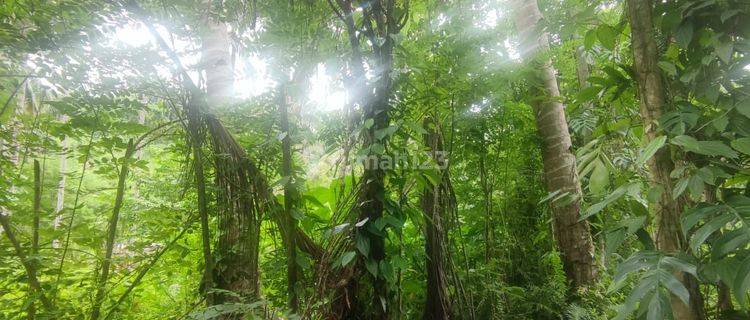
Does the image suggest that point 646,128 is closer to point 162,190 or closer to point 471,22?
point 471,22

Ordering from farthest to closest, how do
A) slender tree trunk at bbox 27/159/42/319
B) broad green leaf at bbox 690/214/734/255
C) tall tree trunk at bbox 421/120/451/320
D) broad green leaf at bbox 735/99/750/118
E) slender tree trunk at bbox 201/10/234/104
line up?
slender tree trunk at bbox 201/10/234/104 → tall tree trunk at bbox 421/120/451/320 → slender tree trunk at bbox 27/159/42/319 → broad green leaf at bbox 735/99/750/118 → broad green leaf at bbox 690/214/734/255

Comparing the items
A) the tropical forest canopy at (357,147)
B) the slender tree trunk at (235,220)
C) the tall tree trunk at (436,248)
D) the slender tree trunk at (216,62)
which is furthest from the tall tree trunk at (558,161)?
the slender tree trunk at (216,62)

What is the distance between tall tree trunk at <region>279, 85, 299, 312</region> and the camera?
1.80 meters

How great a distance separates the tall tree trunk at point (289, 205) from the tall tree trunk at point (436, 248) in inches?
26.0

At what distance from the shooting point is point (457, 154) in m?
2.49

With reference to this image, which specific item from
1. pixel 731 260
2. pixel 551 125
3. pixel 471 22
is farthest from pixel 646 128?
pixel 551 125

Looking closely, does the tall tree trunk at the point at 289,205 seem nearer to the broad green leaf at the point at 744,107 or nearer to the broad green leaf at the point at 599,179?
the broad green leaf at the point at 599,179

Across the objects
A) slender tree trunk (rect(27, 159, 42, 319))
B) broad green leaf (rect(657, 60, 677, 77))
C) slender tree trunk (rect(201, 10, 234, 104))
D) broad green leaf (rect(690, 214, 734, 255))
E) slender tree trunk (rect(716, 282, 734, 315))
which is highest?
slender tree trunk (rect(201, 10, 234, 104))

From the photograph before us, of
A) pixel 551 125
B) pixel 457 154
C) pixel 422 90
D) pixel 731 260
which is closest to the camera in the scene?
pixel 731 260

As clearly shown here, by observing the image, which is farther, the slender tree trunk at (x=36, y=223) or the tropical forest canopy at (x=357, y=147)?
the slender tree trunk at (x=36, y=223)

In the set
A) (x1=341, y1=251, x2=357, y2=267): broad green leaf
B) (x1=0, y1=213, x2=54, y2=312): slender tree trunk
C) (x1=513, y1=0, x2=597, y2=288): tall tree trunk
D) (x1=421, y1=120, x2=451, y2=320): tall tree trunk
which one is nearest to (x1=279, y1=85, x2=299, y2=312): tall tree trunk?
(x1=341, y1=251, x2=357, y2=267): broad green leaf

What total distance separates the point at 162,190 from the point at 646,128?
8.78 feet

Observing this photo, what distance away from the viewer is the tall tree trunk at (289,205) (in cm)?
180

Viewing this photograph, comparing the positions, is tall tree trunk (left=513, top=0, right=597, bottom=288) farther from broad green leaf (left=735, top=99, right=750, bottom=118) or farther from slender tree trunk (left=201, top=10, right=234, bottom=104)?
slender tree trunk (left=201, top=10, right=234, bottom=104)
